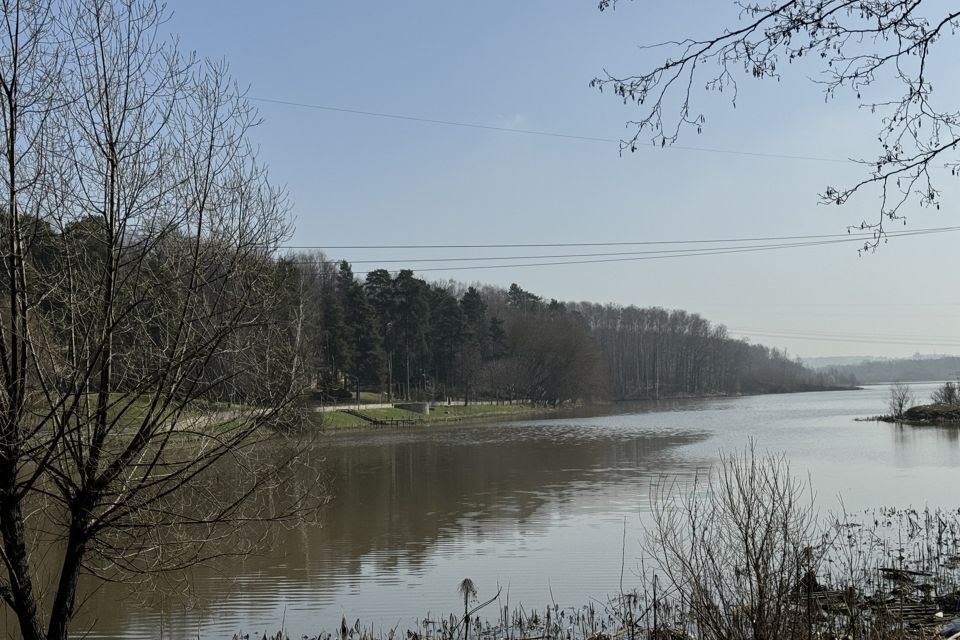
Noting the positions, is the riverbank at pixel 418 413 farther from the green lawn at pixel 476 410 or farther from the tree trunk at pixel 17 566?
the tree trunk at pixel 17 566

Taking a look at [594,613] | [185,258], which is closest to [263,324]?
[185,258]

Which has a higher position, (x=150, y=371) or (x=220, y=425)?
(x=150, y=371)

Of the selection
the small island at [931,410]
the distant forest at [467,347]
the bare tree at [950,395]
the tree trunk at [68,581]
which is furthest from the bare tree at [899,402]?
the tree trunk at [68,581]

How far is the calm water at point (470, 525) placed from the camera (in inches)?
438

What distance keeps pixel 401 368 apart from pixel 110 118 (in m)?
67.8

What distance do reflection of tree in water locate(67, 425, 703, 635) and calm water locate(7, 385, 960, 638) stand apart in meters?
0.05

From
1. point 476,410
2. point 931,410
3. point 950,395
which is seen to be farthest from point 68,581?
point 476,410

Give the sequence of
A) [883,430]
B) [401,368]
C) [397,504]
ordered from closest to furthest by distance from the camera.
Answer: [397,504] < [883,430] < [401,368]

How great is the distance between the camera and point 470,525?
17.4 metres

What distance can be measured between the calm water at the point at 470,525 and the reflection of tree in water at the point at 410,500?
5cm

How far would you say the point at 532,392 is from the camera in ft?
274

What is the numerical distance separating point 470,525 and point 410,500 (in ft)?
14.3

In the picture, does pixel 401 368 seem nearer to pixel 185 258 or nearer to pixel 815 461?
pixel 815 461

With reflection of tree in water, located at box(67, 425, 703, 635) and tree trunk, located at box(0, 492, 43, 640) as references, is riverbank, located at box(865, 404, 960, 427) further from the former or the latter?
tree trunk, located at box(0, 492, 43, 640)
